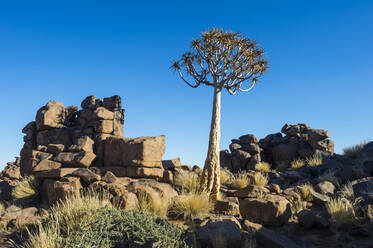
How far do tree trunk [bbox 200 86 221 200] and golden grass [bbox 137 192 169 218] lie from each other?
114 inches

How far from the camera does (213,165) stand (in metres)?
12.2

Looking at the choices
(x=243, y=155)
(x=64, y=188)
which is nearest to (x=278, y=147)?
(x=243, y=155)

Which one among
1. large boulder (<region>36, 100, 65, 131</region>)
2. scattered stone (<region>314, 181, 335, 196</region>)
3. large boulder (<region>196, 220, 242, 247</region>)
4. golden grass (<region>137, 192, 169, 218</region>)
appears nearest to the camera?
large boulder (<region>196, 220, 242, 247</region>)

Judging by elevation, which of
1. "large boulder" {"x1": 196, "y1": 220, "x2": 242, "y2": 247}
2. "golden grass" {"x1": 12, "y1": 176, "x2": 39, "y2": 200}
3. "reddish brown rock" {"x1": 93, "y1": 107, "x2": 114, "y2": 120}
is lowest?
"large boulder" {"x1": 196, "y1": 220, "x2": 242, "y2": 247}

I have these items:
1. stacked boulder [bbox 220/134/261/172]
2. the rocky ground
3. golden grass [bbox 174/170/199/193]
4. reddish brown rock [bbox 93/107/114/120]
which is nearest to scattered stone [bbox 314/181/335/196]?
the rocky ground

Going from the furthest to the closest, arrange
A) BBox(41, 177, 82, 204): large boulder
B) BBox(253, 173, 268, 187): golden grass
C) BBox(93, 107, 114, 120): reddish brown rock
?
1. BBox(253, 173, 268, 187): golden grass
2. BBox(93, 107, 114, 120): reddish brown rock
3. BBox(41, 177, 82, 204): large boulder

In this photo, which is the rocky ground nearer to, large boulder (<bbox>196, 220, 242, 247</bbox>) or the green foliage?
large boulder (<bbox>196, 220, 242, 247</bbox>)

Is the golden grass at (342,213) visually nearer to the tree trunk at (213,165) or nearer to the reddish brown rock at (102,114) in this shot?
the tree trunk at (213,165)

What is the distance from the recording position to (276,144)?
25.5m

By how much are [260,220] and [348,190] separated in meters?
4.38

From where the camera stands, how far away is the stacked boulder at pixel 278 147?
2292cm

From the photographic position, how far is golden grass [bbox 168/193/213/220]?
9.84m

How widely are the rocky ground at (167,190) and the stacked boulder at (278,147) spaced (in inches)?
102

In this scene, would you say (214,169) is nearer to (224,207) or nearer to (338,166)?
(224,207)
